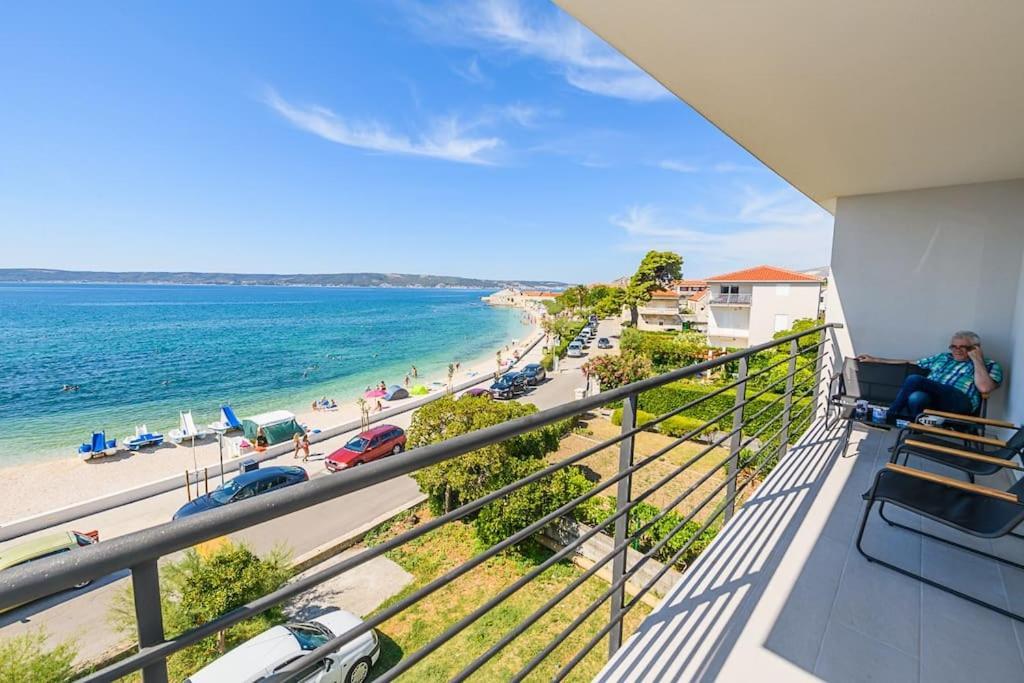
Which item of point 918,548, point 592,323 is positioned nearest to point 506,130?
point 592,323

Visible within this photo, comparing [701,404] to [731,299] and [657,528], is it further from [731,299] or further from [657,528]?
[731,299]

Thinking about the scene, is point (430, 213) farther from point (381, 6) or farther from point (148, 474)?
point (148, 474)

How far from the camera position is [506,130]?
3769 cm

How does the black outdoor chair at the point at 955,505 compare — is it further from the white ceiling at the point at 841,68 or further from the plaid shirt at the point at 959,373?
the plaid shirt at the point at 959,373

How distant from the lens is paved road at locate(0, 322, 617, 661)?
6.09 m

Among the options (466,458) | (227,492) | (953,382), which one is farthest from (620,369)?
(953,382)

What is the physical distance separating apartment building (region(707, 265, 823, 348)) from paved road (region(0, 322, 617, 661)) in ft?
70.6

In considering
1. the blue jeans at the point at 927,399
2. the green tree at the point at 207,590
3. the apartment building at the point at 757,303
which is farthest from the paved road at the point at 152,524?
the apartment building at the point at 757,303

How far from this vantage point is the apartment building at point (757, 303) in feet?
75.9

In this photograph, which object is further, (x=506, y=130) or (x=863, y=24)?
(x=506, y=130)

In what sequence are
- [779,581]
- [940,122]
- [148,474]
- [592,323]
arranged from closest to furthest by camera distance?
[779,581] → [940,122] → [148,474] → [592,323]

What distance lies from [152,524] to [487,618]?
29.2ft

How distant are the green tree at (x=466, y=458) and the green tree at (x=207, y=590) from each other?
10.1ft

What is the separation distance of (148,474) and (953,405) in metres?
18.8
